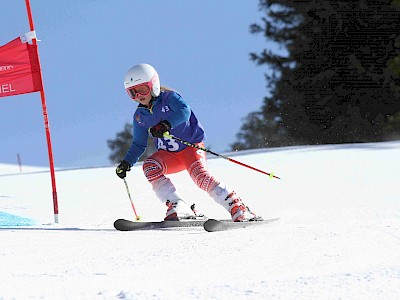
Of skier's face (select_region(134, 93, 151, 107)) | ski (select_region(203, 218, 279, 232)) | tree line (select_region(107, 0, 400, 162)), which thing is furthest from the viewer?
tree line (select_region(107, 0, 400, 162))

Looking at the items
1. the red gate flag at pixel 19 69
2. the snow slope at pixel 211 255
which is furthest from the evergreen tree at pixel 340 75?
the red gate flag at pixel 19 69

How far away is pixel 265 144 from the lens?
22891 mm

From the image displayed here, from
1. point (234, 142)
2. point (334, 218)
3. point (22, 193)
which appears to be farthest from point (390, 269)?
point (234, 142)

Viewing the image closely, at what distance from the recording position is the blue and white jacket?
4.55 metres

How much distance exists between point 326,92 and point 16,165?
1038 centimetres

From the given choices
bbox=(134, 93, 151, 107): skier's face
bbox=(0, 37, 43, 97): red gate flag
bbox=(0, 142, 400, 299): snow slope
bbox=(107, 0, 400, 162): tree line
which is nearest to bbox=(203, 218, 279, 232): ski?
bbox=(0, 142, 400, 299): snow slope

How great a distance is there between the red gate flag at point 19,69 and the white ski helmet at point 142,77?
46.6 inches

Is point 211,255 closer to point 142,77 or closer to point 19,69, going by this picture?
point 142,77

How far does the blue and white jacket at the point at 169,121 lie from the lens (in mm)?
4551

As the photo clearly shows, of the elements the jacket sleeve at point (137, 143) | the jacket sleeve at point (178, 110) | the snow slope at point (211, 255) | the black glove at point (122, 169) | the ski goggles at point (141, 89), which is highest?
the ski goggles at point (141, 89)

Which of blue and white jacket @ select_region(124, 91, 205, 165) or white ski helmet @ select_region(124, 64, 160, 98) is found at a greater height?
white ski helmet @ select_region(124, 64, 160, 98)

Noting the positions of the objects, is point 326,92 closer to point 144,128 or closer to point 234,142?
point 234,142

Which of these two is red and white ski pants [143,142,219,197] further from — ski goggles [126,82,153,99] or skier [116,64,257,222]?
ski goggles [126,82,153,99]

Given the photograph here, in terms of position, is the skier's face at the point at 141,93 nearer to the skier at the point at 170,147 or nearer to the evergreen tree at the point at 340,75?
the skier at the point at 170,147
